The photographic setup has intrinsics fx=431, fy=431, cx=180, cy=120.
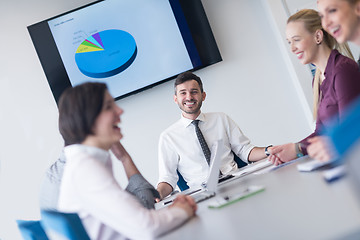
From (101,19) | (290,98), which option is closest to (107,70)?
(101,19)

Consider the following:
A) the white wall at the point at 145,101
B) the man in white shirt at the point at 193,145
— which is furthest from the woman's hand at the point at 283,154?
the white wall at the point at 145,101

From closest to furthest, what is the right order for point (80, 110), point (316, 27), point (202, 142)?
point (80, 110) → point (316, 27) → point (202, 142)

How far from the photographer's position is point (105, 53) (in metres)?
4.59

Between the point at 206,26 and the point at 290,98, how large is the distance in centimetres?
120

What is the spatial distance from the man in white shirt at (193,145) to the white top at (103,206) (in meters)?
1.73

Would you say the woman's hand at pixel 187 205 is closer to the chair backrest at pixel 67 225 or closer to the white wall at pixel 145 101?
the chair backrest at pixel 67 225

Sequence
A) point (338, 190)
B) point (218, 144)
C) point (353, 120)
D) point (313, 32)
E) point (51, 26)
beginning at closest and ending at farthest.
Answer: point (353, 120), point (338, 190), point (218, 144), point (313, 32), point (51, 26)

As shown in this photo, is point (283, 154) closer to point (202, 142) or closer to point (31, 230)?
point (202, 142)

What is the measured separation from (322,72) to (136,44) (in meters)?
2.42

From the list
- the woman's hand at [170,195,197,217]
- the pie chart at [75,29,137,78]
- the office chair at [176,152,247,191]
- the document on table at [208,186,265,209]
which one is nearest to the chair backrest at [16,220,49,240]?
the woman's hand at [170,195,197,217]

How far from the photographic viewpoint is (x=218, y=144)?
84.2 inches

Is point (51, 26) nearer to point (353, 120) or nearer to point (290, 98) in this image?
point (290, 98)

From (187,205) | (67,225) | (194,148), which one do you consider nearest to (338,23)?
(187,205)

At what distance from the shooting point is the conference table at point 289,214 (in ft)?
3.19
